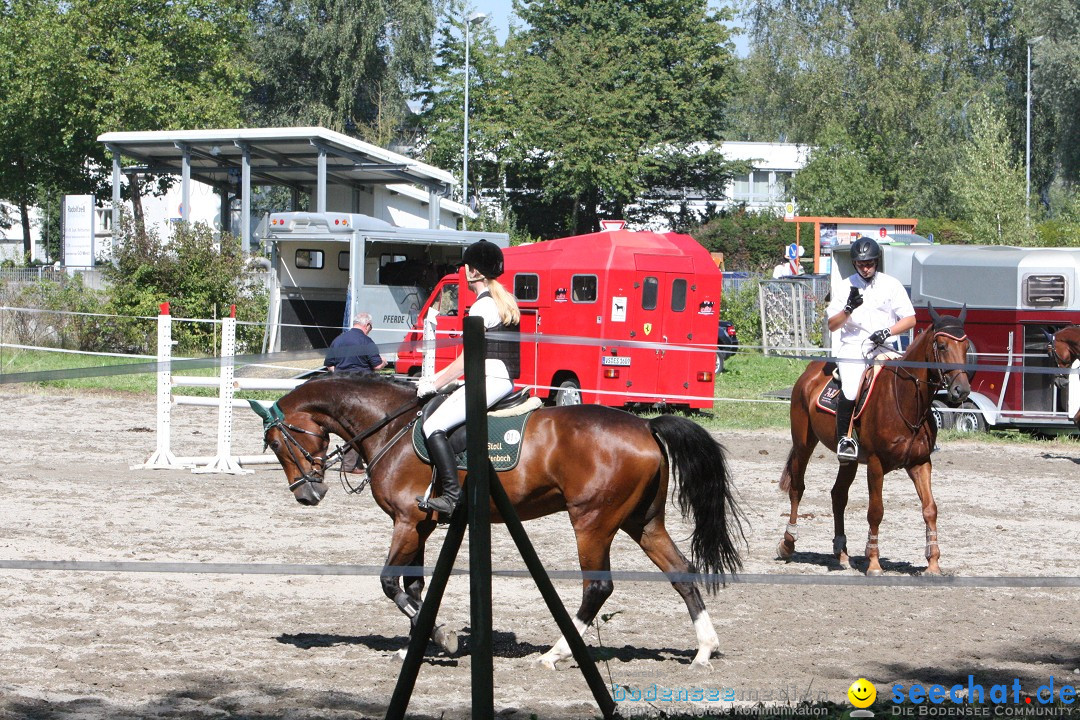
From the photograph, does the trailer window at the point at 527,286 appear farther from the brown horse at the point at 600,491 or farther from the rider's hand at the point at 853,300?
the brown horse at the point at 600,491

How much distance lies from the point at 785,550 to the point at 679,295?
983cm

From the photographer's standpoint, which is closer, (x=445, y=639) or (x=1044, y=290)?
(x=445, y=639)

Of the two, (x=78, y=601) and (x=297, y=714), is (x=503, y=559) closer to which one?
(x=78, y=601)

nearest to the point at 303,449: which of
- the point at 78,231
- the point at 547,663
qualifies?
the point at 547,663

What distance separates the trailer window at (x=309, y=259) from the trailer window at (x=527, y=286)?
718cm

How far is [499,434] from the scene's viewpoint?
6.38m

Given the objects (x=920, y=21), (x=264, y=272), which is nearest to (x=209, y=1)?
(x=264, y=272)

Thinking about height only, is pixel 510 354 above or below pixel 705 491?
above

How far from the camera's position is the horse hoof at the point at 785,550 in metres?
8.91

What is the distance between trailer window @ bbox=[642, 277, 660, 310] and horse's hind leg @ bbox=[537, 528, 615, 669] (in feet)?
39.7

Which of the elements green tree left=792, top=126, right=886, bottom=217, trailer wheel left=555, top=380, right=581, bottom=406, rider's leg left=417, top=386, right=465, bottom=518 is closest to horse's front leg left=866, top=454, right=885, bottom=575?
rider's leg left=417, top=386, right=465, bottom=518

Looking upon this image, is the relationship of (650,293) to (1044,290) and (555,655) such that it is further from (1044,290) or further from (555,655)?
(555,655)

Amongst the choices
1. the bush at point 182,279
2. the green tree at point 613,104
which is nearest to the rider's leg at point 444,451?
the bush at point 182,279

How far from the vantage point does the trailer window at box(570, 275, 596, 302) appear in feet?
59.4
